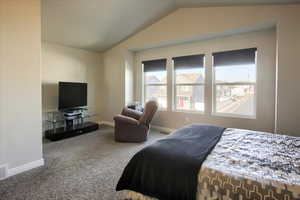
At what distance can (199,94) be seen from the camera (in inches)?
173

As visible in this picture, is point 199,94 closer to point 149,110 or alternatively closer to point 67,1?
point 149,110

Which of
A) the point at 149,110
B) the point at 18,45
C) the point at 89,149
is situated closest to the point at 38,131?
the point at 89,149

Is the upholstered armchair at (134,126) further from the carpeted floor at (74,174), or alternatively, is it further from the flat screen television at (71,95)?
the flat screen television at (71,95)

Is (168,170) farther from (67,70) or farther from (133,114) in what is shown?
(67,70)

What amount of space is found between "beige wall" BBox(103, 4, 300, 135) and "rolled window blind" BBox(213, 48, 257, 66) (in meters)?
0.54

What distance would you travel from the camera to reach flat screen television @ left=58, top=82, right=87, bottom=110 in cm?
429

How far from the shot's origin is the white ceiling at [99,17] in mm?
3324

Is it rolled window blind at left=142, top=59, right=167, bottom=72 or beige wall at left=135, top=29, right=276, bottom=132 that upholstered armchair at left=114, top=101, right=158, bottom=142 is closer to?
beige wall at left=135, top=29, right=276, bottom=132

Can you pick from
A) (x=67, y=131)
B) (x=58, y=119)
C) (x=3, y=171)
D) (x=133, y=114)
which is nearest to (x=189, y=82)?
(x=133, y=114)

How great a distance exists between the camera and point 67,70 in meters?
4.80

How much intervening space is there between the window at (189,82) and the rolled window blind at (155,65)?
355 mm

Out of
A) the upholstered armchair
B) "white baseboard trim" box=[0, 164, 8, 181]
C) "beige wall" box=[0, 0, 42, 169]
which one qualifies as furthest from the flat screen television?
"white baseboard trim" box=[0, 164, 8, 181]

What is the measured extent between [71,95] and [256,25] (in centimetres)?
460

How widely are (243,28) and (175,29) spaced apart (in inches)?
59.9
